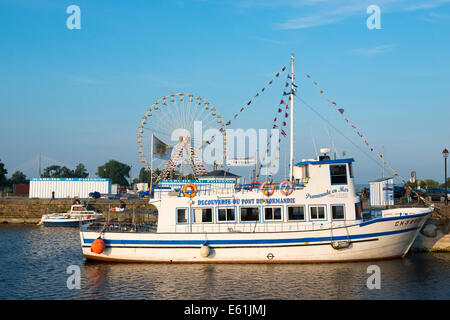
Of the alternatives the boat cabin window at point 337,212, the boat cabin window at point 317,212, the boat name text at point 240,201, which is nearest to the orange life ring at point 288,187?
the boat name text at point 240,201

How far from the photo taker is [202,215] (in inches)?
879

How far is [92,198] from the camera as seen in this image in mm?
50406

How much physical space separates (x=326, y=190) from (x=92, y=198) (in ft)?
121

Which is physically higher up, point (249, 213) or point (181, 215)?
point (249, 213)

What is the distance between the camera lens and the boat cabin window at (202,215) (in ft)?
73.0

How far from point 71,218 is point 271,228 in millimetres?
27376

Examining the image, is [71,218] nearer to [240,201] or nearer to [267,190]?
[240,201]

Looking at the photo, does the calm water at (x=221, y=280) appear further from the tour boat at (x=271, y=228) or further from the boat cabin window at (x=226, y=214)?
the boat cabin window at (x=226, y=214)

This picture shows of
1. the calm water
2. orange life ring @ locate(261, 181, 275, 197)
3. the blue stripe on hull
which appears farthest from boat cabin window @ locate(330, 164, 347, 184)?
the calm water

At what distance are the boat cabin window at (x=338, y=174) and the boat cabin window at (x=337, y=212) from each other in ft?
4.66

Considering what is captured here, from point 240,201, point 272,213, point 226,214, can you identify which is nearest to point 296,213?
point 272,213
